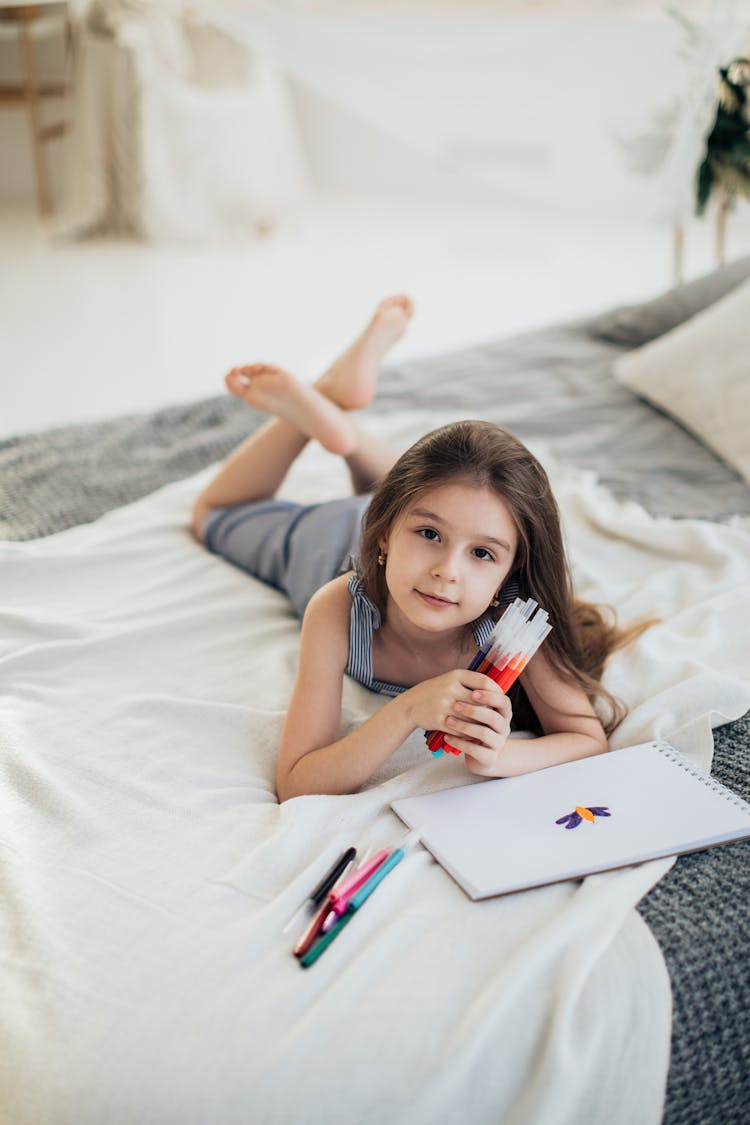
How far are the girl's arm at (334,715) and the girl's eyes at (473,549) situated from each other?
11cm

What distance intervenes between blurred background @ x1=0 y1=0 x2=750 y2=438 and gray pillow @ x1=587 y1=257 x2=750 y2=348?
7.3 inches

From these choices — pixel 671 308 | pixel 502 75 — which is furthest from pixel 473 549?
pixel 502 75

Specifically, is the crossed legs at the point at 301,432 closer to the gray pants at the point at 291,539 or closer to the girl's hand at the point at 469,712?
the gray pants at the point at 291,539

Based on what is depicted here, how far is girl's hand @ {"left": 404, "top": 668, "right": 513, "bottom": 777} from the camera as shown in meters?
0.98

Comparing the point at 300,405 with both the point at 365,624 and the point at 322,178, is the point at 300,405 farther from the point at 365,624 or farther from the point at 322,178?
the point at 322,178

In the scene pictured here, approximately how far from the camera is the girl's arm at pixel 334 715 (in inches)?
39.5

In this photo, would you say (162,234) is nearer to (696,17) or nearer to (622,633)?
(696,17)

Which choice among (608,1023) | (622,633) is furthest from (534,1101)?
(622,633)

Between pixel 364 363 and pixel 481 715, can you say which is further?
pixel 364 363

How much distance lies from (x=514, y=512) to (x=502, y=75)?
2.31m

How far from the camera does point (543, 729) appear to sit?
116 centimetres

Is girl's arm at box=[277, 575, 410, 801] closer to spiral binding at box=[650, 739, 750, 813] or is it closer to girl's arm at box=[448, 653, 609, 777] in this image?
girl's arm at box=[448, 653, 609, 777]

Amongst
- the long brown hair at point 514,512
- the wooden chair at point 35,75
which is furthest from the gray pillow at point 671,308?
the wooden chair at point 35,75

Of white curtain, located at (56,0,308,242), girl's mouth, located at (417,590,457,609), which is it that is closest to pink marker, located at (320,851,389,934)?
girl's mouth, located at (417,590,457,609)
